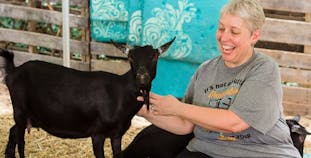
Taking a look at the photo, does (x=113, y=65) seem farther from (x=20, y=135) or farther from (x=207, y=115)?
(x=207, y=115)

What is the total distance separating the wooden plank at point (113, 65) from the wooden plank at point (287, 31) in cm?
186

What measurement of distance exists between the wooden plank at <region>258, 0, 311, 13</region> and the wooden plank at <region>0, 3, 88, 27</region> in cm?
239

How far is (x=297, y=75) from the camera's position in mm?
5781

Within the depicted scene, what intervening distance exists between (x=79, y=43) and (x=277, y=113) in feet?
13.4

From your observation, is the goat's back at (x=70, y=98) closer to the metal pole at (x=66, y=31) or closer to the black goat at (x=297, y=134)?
the black goat at (x=297, y=134)

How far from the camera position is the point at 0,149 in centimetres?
445

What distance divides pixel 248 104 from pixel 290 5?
3.28m

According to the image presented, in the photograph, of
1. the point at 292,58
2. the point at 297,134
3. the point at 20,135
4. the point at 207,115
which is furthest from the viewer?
the point at 292,58

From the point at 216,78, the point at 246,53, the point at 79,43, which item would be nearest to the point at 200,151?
the point at 216,78

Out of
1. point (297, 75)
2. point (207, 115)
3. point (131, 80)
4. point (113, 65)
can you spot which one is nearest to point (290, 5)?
point (297, 75)

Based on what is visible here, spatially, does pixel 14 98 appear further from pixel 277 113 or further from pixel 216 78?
pixel 277 113

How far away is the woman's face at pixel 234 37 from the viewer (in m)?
2.61

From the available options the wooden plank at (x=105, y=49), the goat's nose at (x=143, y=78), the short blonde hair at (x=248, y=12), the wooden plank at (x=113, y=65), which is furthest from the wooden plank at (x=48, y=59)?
the short blonde hair at (x=248, y=12)

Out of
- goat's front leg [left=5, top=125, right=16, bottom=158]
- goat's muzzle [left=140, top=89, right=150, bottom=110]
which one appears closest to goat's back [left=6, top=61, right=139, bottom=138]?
goat's muzzle [left=140, top=89, right=150, bottom=110]
